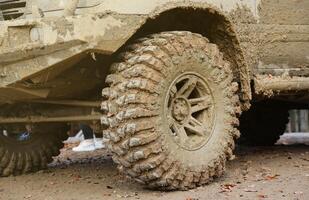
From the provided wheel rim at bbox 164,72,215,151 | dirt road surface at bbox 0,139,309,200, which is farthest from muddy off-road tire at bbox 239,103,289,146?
wheel rim at bbox 164,72,215,151

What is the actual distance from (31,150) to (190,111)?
7.21ft

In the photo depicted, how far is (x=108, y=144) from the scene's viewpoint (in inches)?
185

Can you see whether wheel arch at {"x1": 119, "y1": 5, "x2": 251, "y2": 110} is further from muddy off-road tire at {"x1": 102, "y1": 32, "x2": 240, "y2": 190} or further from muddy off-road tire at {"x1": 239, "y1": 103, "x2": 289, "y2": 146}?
muddy off-road tire at {"x1": 239, "y1": 103, "x2": 289, "y2": 146}

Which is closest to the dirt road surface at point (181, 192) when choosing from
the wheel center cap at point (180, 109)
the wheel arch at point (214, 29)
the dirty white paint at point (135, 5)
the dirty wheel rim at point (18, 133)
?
→ the dirty wheel rim at point (18, 133)

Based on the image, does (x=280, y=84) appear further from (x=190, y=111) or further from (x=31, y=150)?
(x=31, y=150)

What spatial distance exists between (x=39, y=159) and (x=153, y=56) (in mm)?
2407

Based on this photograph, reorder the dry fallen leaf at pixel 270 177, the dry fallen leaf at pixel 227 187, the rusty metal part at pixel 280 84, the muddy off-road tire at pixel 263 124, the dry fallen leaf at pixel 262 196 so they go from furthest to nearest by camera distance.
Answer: the muddy off-road tire at pixel 263 124 < the rusty metal part at pixel 280 84 < the dry fallen leaf at pixel 270 177 < the dry fallen leaf at pixel 227 187 < the dry fallen leaf at pixel 262 196

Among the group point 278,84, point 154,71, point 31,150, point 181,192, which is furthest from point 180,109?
point 31,150

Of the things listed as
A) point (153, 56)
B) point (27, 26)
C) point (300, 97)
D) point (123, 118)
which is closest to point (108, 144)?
point (123, 118)

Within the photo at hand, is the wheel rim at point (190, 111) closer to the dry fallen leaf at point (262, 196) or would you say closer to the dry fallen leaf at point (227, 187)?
the dry fallen leaf at point (227, 187)

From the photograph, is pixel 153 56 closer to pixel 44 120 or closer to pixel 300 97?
pixel 44 120

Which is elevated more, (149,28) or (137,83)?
(149,28)

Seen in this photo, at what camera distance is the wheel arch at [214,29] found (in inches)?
207

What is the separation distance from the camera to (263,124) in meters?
8.34
